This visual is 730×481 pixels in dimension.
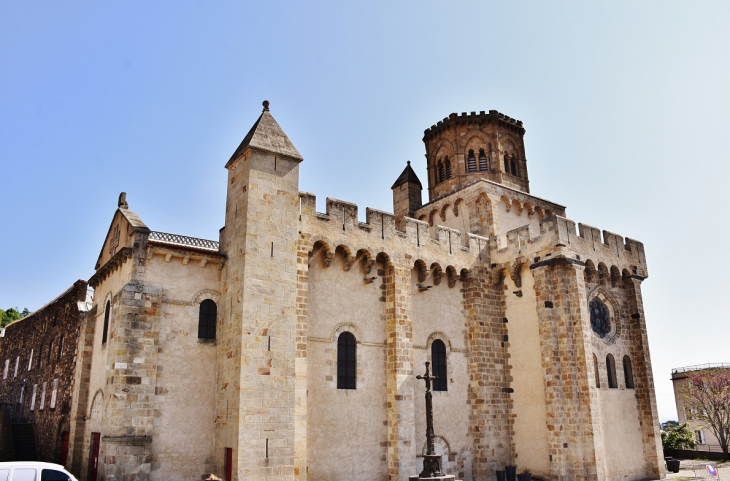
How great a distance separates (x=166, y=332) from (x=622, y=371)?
51.5 ft

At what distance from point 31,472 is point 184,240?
23.4ft

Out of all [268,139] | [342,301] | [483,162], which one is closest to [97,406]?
[342,301]

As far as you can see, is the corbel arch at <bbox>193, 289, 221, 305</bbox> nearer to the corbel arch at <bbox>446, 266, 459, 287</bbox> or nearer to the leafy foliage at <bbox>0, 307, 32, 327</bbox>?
the corbel arch at <bbox>446, 266, 459, 287</bbox>

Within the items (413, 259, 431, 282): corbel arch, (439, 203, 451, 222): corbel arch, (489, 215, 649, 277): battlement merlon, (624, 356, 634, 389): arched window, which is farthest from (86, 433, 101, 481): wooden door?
(624, 356, 634, 389): arched window

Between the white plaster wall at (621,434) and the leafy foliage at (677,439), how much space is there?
368 inches

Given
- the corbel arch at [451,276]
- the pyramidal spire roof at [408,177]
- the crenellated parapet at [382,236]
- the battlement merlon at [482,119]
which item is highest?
the battlement merlon at [482,119]

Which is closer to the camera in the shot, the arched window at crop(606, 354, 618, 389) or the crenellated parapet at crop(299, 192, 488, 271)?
the crenellated parapet at crop(299, 192, 488, 271)

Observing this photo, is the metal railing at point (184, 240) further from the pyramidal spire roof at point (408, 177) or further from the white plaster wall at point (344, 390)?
the pyramidal spire roof at point (408, 177)

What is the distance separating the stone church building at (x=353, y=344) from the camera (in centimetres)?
1406

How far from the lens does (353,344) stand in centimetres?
1703

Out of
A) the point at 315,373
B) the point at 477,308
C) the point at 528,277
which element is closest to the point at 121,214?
the point at 315,373

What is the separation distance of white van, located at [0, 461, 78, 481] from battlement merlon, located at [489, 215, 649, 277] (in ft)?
50.2

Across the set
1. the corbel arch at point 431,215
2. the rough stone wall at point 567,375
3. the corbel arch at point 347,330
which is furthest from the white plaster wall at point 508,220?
the corbel arch at point 347,330

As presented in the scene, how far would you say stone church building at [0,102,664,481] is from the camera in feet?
46.1
